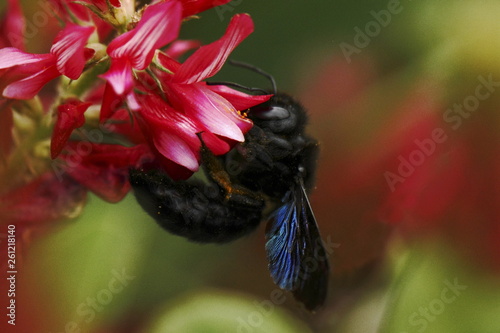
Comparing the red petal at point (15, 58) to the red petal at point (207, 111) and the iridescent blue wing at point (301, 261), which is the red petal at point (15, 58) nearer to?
the red petal at point (207, 111)

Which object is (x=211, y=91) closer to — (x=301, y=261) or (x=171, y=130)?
(x=171, y=130)

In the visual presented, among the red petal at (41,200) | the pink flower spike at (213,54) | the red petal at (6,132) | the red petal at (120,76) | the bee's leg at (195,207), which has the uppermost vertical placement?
the pink flower spike at (213,54)

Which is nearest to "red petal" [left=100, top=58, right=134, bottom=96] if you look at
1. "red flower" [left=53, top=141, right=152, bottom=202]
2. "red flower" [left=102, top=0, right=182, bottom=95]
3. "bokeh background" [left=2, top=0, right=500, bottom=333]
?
"red flower" [left=102, top=0, right=182, bottom=95]

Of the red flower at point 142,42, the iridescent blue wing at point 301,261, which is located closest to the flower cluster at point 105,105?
the red flower at point 142,42

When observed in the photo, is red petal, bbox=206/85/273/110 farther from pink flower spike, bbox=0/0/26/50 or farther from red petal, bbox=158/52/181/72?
pink flower spike, bbox=0/0/26/50

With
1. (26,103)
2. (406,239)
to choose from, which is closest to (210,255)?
(406,239)

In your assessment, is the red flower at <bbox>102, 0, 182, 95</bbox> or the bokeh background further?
the bokeh background

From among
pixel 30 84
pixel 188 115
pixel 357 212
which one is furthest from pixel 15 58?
pixel 357 212
